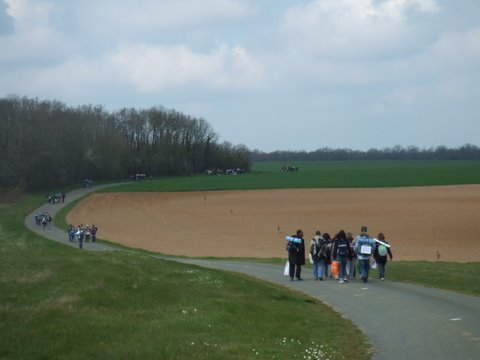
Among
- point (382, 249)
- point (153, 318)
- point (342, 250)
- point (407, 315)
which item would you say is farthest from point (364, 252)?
point (153, 318)

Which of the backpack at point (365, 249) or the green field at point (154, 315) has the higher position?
the backpack at point (365, 249)

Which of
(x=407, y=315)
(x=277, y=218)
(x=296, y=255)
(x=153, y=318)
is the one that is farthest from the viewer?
(x=277, y=218)

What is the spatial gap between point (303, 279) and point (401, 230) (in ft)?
111

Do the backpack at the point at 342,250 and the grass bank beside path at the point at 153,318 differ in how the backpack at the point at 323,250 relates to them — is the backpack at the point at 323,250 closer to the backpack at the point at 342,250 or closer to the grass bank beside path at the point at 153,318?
the backpack at the point at 342,250

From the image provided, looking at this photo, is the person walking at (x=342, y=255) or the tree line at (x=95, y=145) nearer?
the person walking at (x=342, y=255)

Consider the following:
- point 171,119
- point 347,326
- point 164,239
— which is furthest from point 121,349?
point 171,119

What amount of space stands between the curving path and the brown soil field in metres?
18.5

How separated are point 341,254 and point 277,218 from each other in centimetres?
A: 4790

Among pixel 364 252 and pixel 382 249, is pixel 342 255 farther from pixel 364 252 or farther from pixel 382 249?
pixel 382 249

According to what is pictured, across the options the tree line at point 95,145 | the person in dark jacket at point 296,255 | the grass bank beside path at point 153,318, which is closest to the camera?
the grass bank beside path at point 153,318

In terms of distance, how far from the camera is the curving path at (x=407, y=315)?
1056cm

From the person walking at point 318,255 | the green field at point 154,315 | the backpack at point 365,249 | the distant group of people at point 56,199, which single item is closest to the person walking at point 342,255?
the person walking at point 318,255

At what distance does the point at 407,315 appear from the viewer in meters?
13.8

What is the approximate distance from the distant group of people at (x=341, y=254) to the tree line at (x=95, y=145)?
8748 centimetres
